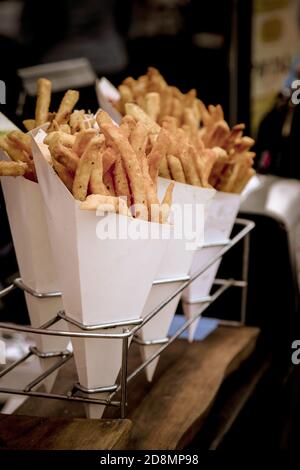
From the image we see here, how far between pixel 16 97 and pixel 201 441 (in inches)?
42.7

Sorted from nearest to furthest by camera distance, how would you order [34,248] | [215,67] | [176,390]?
1. [34,248]
2. [176,390]
3. [215,67]

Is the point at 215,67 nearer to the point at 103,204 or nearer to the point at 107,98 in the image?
the point at 107,98

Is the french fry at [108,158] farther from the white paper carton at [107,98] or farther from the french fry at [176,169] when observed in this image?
the white paper carton at [107,98]

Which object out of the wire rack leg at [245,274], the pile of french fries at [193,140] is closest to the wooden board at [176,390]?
the wire rack leg at [245,274]

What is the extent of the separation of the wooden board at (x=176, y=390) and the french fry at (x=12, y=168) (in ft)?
1.74

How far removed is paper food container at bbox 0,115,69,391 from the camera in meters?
1.25

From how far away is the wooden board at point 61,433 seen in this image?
3.68ft

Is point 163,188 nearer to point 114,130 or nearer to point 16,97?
point 114,130

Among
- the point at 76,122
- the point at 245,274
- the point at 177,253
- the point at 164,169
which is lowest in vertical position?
the point at 245,274

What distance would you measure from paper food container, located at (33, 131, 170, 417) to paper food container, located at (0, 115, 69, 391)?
93 millimetres

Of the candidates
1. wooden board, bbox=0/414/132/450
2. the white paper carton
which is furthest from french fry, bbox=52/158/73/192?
the white paper carton

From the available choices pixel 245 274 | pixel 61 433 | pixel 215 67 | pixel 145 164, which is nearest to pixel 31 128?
pixel 145 164

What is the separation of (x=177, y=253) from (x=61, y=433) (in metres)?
0.43

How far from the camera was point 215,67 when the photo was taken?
2926 mm
